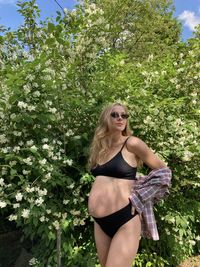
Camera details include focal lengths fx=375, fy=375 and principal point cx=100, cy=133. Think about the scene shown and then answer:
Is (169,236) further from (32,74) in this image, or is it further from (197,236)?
(32,74)

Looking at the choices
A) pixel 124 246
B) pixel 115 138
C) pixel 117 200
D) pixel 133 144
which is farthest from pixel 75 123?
pixel 124 246

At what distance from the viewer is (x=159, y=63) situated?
17.6 feet

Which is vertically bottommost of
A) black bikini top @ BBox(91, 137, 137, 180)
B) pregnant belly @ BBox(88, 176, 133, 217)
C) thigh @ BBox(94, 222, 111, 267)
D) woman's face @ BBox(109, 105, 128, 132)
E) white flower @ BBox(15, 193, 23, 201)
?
thigh @ BBox(94, 222, 111, 267)

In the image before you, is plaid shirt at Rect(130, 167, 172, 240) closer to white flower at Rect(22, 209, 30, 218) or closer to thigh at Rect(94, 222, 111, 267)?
thigh at Rect(94, 222, 111, 267)

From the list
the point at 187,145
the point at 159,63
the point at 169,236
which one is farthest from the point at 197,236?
the point at 159,63

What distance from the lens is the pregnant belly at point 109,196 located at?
8.76ft

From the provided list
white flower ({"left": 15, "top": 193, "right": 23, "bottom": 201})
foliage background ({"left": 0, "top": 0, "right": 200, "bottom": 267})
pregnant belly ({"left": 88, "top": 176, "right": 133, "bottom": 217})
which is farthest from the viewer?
foliage background ({"left": 0, "top": 0, "right": 200, "bottom": 267})

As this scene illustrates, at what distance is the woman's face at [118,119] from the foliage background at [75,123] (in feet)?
2.46

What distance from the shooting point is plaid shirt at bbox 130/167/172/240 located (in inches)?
107

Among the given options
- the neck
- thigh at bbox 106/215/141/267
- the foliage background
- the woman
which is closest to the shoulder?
the woman

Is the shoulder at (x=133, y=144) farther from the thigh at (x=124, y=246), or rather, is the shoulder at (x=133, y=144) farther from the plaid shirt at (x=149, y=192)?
the thigh at (x=124, y=246)

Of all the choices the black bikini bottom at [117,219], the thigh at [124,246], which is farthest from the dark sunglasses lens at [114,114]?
the thigh at [124,246]

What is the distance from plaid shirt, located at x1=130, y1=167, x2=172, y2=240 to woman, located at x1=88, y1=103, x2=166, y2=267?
41mm

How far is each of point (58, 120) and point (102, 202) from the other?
1357 millimetres
